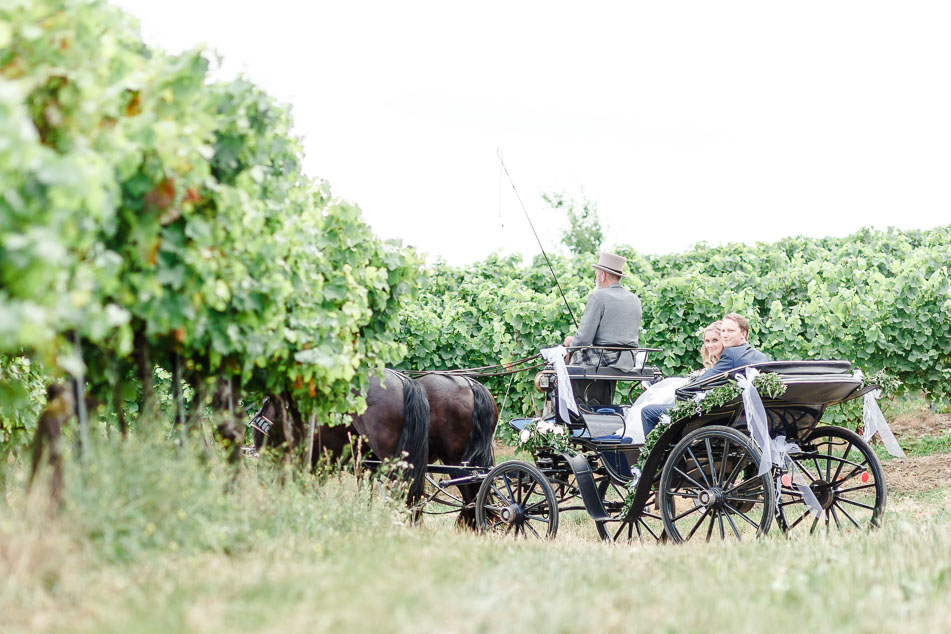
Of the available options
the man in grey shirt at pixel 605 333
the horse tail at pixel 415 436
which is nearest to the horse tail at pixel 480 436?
the horse tail at pixel 415 436

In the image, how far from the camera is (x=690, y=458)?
19.5ft

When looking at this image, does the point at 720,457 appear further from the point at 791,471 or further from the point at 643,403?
the point at 643,403

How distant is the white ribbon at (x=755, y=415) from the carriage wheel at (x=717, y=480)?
6 centimetres

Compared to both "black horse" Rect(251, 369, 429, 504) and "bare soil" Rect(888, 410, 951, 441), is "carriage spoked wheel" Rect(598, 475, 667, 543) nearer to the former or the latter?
"black horse" Rect(251, 369, 429, 504)

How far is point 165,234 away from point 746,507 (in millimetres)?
4219

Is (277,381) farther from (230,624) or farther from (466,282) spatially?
(466,282)

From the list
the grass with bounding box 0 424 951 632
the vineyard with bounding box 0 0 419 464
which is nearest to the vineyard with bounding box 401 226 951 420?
the vineyard with bounding box 0 0 419 464

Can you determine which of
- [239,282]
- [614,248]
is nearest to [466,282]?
[614,248]

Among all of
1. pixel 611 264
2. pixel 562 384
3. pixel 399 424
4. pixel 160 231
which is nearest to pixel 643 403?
pixel 562 384

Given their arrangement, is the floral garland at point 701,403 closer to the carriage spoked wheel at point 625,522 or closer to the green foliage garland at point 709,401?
the green foliage garland at point 709,401

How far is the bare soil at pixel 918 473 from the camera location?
10.0m

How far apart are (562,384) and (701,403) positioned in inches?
46.1

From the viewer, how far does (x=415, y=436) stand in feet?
22.5

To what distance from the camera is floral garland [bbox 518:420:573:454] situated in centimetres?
662
